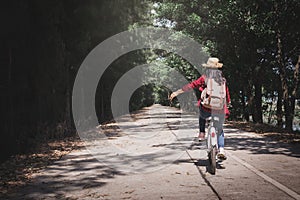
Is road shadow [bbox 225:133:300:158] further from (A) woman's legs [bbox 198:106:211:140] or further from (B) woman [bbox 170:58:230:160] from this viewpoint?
(B) woman [bbox 170:58:230:160]

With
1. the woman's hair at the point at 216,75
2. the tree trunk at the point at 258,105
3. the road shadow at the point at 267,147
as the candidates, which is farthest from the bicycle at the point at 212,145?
the tree trunk at the point at 258,105

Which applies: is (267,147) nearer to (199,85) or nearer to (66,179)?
(199,85)

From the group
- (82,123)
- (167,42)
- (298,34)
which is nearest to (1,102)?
(82,123)

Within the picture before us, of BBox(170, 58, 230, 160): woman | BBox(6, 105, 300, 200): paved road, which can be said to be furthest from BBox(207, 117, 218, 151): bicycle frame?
BBox(6, 105, 300, 200): paved road

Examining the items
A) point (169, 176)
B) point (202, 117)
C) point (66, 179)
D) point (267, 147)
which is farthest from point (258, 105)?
point (66, 179)

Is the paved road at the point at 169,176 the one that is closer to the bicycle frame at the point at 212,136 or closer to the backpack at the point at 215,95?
the bicycle frame at the point at 212,136

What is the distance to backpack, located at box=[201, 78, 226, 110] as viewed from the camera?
23.1 feet

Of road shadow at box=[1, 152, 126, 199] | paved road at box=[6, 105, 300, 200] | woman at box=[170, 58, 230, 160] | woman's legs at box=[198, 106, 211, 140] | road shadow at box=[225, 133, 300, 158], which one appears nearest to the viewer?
paved road at box=[6, 105, 300, 200]

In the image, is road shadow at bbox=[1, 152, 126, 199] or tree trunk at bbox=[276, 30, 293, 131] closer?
road shadow at bbox=[1, 152, 126, 199]

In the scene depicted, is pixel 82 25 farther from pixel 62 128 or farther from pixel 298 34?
pixel 298 34

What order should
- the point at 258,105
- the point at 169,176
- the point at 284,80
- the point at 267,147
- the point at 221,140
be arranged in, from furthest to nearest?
the point at 258,105
the point at 284,80
the point at 267,147
the point at 221,140
the point at 169,176

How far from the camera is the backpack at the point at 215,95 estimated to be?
23.1ft

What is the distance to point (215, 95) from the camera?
7.04 m

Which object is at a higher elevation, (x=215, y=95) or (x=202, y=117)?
(x=215, y=95)
